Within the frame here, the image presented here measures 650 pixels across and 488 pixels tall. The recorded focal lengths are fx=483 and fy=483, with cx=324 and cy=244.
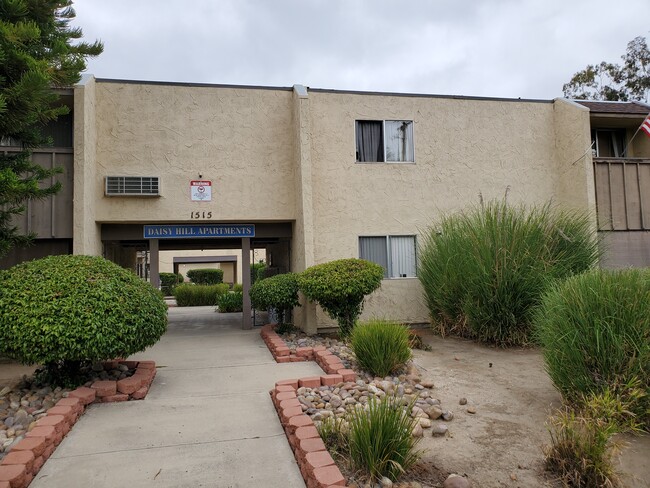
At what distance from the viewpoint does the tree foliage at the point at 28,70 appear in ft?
19.5

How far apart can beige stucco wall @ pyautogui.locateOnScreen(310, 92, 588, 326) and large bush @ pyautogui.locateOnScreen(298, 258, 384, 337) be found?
51.5 inches

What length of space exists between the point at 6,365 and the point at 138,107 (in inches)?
226

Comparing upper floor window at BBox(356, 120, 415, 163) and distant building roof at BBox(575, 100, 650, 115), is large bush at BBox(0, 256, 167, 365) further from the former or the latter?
distant building roof at BBox(575, 100, 650, 115)

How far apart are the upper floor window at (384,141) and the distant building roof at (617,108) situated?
4.81 m

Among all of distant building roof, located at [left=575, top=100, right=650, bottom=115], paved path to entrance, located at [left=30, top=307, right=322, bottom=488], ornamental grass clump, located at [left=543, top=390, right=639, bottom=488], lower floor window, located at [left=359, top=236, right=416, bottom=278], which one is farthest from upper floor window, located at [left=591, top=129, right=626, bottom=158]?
ornamental grass clump, located at [left=543, top=390, right=639, bottom=488]

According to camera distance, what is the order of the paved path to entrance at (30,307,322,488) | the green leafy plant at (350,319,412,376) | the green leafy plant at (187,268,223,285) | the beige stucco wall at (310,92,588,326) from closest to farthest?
the paved path to entrance at (30,307,322,488), the green leafy plant at (350,319,412,376), the beige stucco wall at (310,92,588,326), the green leafy plant at (187,268,223,285)

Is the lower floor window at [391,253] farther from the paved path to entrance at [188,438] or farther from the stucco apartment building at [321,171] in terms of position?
the paved path to entrance at [188,438]

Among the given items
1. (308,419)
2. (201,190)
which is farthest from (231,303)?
(308,419)

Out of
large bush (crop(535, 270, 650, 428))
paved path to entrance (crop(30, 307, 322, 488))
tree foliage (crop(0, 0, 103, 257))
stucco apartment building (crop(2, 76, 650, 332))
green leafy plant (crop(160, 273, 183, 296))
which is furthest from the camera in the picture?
green leafy plant (crop(160, 273, 183, 296))

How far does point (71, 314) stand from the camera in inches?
218

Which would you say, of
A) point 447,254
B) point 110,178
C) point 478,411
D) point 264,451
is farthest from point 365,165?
point 264,451

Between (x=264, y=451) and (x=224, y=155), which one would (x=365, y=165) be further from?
(x=264, y=451)

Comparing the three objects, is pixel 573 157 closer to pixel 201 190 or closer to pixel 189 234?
pixel 201 190

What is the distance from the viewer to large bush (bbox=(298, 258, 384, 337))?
358 inches
